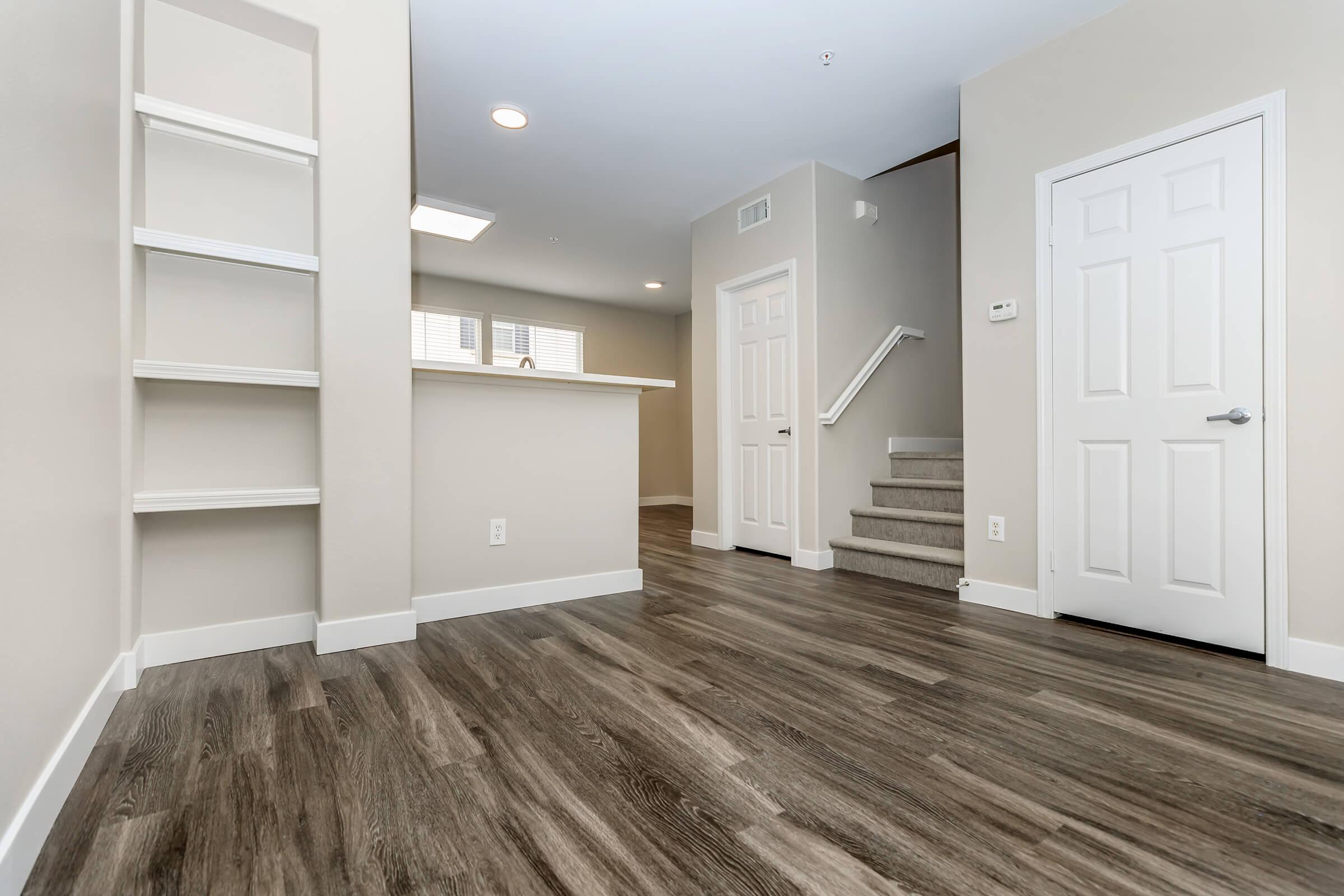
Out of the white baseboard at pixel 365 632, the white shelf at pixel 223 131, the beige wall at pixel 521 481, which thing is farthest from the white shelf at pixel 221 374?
the white baseboard at pixel 365 632

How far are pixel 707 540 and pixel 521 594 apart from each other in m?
2.10

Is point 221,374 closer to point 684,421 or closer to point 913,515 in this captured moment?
point 913,515

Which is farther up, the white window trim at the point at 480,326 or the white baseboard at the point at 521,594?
the white window trim at the point at 480,326

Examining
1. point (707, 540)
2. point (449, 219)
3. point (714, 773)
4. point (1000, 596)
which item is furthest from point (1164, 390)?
point (449, 219)

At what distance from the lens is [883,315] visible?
4.30 metres

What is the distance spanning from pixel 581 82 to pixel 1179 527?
10.8ft

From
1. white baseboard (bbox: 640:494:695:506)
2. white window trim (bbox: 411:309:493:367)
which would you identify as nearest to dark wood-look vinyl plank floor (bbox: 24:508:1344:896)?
white window trim (bbox: 411:309:493:367)

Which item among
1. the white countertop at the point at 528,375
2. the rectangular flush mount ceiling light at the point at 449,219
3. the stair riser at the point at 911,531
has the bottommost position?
the stair riser at the point at 911,531

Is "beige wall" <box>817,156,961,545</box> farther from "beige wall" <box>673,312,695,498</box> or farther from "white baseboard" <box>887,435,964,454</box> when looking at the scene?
"beige wall" <box>673,312,695,498</box>

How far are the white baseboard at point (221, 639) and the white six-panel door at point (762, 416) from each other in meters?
2.80

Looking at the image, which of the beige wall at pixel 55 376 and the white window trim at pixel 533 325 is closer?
the beige wall at pixel 55 376

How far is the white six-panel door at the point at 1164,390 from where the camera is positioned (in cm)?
220

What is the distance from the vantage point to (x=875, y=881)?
41.6 inches

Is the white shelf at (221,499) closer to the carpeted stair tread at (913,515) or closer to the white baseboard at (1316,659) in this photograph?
the carpeted stair tread at (913,515)
